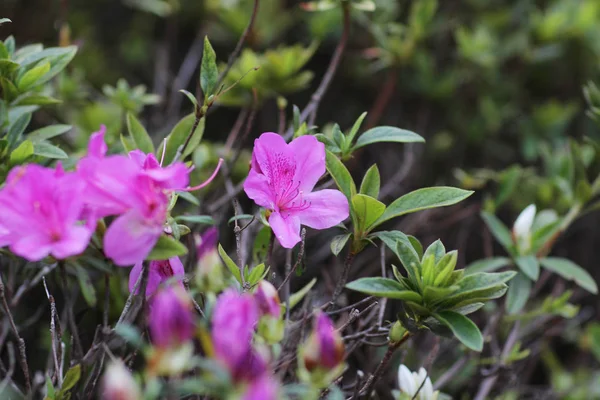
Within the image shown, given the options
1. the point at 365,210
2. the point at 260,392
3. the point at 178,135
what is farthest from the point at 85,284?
the point at 260,392

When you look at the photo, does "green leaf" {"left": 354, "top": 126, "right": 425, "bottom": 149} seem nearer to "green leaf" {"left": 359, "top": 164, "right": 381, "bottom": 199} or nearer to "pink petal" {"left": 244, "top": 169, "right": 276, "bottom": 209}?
Result: "green leaf" {"left": 359, "top": 164, "right": 381, "bottom": 199}

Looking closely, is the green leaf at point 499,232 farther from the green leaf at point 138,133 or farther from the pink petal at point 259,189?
the green leaf at point 138,133

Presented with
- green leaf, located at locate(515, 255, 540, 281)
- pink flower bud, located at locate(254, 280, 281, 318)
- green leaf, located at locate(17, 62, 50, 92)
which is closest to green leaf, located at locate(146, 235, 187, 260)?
pink flower bud, located at locate(254, 280, 281, 318)

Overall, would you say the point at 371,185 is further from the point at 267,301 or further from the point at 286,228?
the point at 267,301

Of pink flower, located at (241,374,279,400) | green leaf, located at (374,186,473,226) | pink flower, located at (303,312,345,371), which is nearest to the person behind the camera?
pink flower, located at (241,374,279,400)

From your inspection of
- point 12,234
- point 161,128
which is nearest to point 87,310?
point 12,234

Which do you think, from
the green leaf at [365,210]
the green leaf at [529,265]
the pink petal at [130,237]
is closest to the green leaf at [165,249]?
the pink petal at [130,237]

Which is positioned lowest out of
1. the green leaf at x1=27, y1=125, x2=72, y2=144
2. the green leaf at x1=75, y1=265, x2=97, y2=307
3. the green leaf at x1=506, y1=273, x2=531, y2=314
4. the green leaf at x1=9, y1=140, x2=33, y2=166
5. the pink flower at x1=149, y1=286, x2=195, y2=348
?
the green leaf at x1=506, y1=273, x2=531, y2=314
